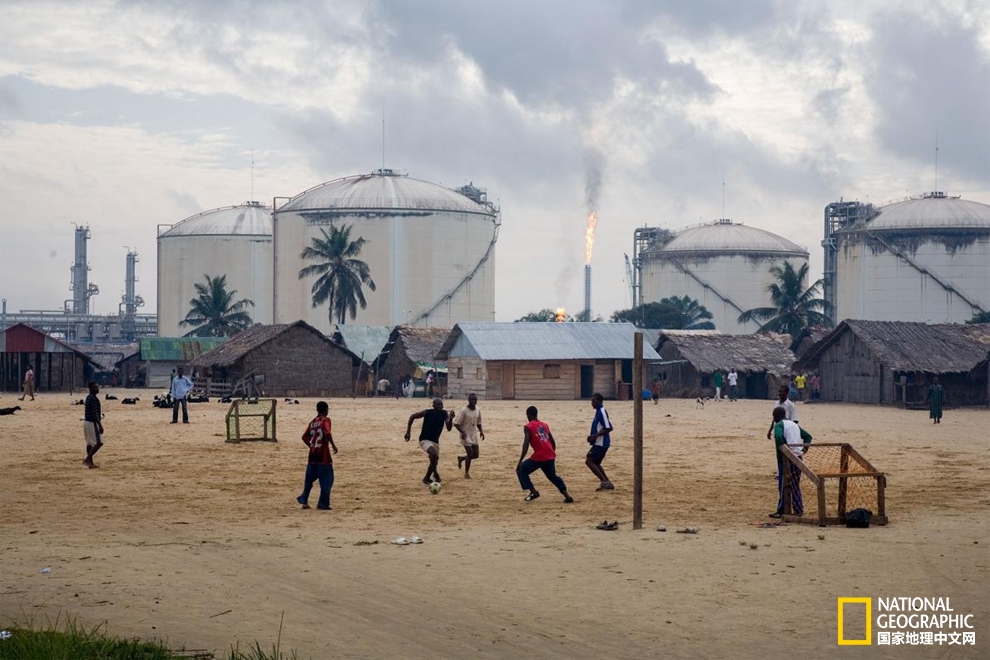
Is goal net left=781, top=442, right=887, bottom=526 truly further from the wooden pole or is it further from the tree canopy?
the tree canopy

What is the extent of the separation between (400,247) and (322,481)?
71528mm

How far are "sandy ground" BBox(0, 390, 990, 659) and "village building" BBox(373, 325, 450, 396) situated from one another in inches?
1626

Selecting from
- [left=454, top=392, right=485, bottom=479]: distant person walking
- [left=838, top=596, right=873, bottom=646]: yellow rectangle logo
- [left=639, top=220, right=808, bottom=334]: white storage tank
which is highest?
[left=639, top=220, right=808, bottom=334]: white storage tank

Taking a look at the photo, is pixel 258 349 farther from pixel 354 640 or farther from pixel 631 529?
A: pixel 354 640

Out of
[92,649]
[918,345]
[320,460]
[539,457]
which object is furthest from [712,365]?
[92,649]

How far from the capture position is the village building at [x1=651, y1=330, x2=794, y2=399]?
214 ft

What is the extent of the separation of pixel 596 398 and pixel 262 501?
4.98 metres

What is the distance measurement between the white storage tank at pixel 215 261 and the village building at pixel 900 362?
173 feet

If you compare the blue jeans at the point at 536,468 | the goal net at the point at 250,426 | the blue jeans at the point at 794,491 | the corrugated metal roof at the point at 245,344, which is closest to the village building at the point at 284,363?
the corrugated metal roof at the point at 245,344

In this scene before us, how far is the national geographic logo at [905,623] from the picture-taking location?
1009 cm

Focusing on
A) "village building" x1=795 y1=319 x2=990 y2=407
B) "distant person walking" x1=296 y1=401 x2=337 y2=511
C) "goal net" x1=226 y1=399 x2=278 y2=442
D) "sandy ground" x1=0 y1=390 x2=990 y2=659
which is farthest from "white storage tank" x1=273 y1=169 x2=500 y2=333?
"distant person walking" x1=296 y1=401 x2=337 y2=511

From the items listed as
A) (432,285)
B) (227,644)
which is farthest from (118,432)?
(432,285)

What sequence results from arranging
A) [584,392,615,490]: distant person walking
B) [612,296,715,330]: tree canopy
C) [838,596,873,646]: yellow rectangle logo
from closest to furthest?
1. [838,596,873,646]: yellow rectangle logo
2. [584,392,615,490]: distant person walking
3. [612,296,715,330]: tree canopy

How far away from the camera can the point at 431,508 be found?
17344 millimetres
